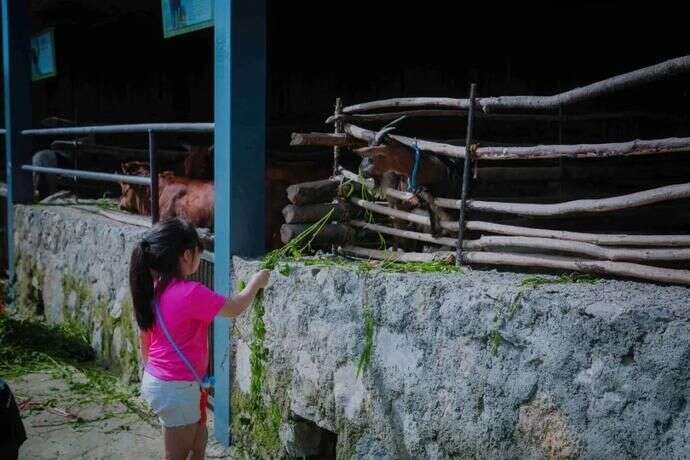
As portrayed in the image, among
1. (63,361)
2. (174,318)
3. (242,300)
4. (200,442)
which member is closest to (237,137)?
(242,300)

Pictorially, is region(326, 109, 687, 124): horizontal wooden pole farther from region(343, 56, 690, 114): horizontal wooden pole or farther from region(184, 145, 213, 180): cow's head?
region(184, 145, 213, 180): cow's head

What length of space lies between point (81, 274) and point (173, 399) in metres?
3.46

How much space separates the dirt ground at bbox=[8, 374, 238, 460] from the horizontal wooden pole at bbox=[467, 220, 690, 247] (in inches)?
78.2

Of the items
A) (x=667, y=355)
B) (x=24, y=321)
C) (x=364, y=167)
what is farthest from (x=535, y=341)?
(x=24, y=321)

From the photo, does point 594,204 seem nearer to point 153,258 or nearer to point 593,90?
point 593,90

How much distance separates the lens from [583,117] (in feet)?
15.6

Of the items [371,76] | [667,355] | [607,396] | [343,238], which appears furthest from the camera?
[371,76]

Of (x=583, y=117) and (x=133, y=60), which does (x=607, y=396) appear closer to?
(x=583, y=117)

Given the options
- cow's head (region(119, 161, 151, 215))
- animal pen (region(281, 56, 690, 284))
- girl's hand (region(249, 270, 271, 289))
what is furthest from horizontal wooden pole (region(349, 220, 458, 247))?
cow's head (region(119, 161, 151, 215))

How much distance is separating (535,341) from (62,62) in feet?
29.2

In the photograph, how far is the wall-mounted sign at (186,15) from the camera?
4258mm

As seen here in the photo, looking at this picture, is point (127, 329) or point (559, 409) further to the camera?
point (127, 329)

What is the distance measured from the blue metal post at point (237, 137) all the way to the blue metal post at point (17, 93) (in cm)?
442

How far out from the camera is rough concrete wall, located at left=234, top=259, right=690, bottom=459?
2.16 metres
